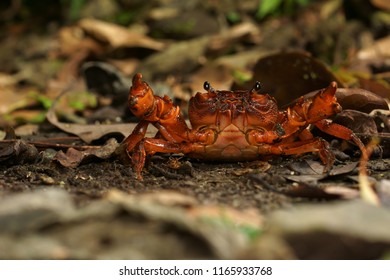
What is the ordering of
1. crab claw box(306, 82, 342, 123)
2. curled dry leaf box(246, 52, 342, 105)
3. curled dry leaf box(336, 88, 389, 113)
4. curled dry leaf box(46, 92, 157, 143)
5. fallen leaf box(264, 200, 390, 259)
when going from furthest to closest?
curled dry leaf box(246, 52, 342, 105)
curled dry leaf box(46, 92, 157, 143)
curled dry leaf box(336, 88, 389, 113)
crab claw box(306, 82, 342, 123)
fallen leaf box(264, 200, 390, 259)

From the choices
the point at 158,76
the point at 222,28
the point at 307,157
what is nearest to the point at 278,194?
the point at 307,157

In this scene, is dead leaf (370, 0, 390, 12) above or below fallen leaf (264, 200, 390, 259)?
above

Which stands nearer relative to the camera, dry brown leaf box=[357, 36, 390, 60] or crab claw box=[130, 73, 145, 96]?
crab claw box=[130, 73, 145, 96]

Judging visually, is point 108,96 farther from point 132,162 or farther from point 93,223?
point 93,223

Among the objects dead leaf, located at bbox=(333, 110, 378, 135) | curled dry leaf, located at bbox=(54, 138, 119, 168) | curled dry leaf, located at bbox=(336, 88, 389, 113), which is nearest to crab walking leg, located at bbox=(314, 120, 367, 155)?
dead leaf, located at bbox=(333, 110, 378, 135)

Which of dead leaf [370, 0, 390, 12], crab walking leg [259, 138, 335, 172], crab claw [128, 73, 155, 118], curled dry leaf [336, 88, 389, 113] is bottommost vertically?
crab walking leg [259, 138, 335, 172]

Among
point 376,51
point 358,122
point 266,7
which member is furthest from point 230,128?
point 266,7

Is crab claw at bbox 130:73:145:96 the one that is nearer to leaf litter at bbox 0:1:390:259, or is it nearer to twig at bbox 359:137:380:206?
leaf litter at bbox 0:1:390:259

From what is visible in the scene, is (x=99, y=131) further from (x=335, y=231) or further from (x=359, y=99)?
(x=335, y=231)
